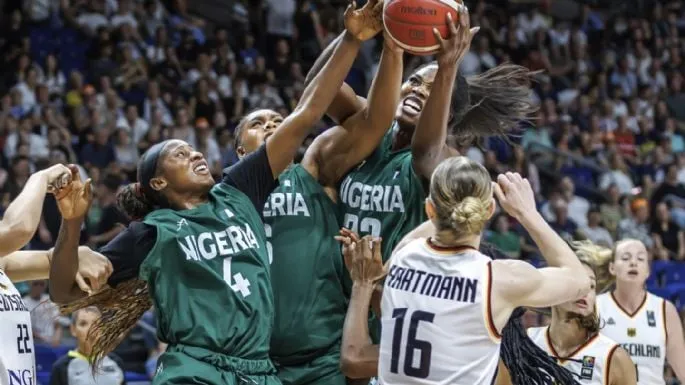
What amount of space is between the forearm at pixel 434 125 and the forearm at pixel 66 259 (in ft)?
4.48

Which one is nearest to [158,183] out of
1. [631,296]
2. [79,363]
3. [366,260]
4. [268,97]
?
[366,260]

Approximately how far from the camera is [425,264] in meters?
3.85

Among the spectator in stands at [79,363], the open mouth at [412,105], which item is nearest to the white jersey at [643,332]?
the open mouth at [412,105]

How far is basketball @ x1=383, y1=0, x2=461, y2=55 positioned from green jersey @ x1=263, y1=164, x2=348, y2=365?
965mm

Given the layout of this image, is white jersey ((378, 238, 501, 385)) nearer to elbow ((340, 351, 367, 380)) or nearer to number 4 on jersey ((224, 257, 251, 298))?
elbow ((340, 351, 367, 380))

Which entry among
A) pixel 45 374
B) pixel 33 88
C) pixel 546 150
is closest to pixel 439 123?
pixel 45 374

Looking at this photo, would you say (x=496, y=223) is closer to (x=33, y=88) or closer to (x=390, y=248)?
(x=33, y=88)

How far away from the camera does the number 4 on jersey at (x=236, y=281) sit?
439 cm

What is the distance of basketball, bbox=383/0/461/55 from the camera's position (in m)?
4.46

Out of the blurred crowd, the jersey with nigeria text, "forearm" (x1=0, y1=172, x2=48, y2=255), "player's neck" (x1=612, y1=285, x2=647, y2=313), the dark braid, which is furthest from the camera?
the blurred crowd

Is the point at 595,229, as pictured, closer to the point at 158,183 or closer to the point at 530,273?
the point at 158,183

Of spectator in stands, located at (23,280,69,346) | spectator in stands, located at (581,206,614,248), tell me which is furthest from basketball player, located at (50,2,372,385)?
spectator in stands, located at (581,206,614,248)

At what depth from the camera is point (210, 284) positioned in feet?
14.4

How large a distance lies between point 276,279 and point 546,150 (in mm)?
11206
